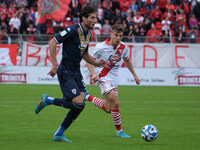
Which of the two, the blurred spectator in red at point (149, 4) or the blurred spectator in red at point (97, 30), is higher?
the blurred spectator in red at point (149, 4)

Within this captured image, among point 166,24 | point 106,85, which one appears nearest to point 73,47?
point 106,85

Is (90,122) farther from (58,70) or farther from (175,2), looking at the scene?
(175,2)

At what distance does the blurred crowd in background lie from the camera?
2503 cm

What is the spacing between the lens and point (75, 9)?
2641cm

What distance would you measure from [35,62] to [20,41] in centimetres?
134

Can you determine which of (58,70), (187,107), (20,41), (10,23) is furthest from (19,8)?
(58,70)

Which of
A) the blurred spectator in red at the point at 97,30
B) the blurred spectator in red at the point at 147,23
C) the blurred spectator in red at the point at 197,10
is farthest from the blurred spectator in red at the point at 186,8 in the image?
the blurred spectator in red at the point at 97,30

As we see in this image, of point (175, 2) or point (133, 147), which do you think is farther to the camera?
point (175, 2)

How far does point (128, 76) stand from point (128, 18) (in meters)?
5.32

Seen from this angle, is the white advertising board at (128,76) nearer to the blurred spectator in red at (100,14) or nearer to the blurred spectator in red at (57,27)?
the blurred spectator in red at (57,27)

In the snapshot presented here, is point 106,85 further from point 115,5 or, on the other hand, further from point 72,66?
point 115,5

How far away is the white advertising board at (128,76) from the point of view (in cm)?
2242

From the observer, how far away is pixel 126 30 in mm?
25453

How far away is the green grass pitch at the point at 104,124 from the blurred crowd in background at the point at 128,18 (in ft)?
25.4
